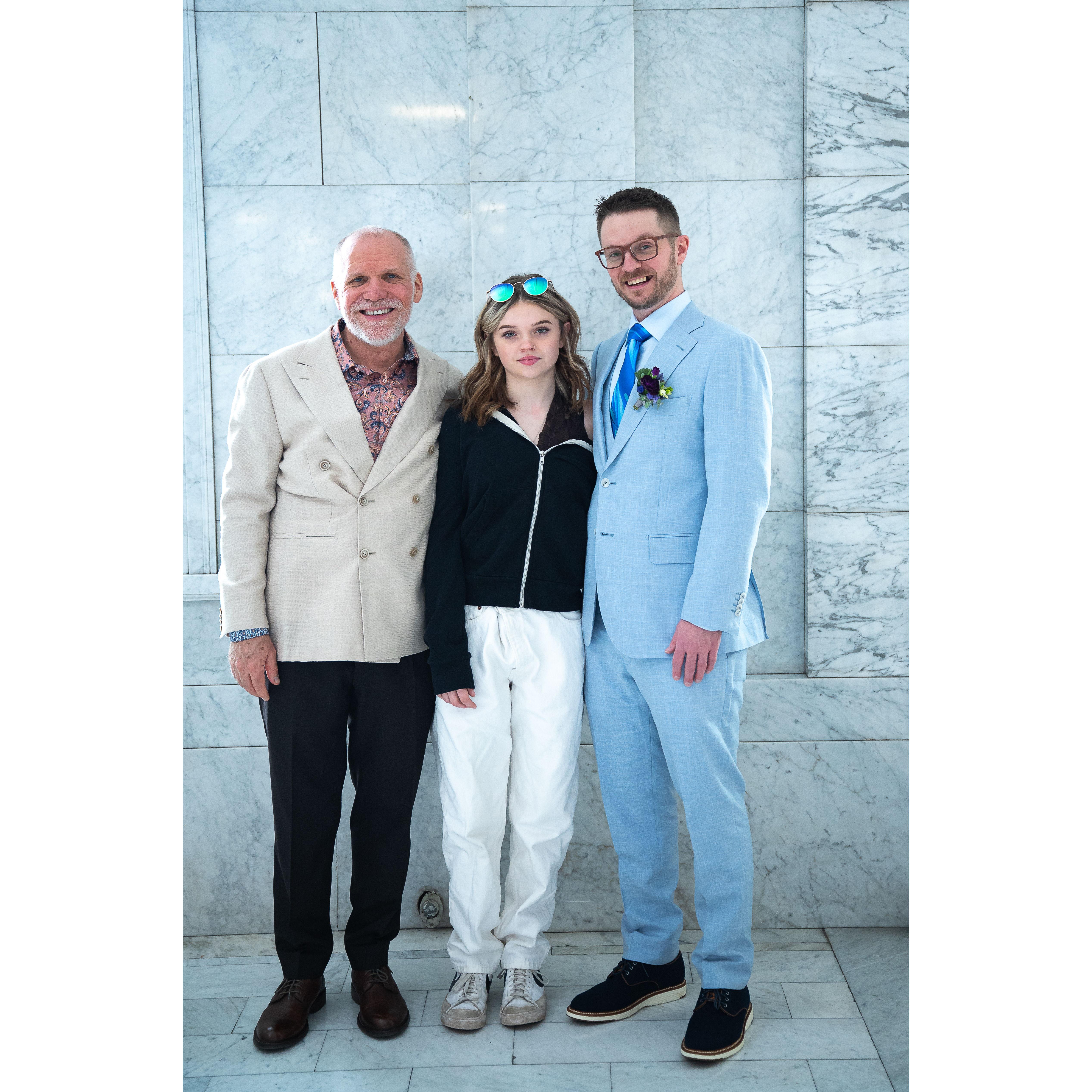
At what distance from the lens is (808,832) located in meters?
2.82

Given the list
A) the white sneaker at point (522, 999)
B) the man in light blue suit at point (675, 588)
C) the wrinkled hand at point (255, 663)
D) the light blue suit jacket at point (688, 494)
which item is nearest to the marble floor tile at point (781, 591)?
the man in light blue suit at point (675, 588)

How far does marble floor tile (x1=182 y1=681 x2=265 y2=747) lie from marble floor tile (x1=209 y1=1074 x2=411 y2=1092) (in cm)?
99

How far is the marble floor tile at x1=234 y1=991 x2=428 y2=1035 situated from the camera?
2.32 m

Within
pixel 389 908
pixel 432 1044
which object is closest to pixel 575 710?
pixel 389 908

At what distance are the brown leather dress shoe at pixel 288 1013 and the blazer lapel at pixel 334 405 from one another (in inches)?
53.7

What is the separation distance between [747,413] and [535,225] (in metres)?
1.09

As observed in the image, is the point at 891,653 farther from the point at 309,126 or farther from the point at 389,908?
the point at 309,126

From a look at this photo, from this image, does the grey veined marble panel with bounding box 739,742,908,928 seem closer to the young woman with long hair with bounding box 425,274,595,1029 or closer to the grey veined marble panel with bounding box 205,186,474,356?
the young woman with long hair with bounding box 425,274,595,1029

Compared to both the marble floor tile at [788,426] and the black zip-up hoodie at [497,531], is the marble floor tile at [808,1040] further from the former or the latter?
the marble floor tile at [788,426]

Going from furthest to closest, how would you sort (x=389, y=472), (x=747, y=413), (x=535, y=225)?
(x=535, y=225)
(x=389, y=472)
(x=747, y=413)

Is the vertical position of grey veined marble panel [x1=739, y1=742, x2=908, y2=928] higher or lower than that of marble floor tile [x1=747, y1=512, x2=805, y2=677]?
lower

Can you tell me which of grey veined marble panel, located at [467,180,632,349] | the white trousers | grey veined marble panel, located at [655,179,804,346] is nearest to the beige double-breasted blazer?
the white trousers

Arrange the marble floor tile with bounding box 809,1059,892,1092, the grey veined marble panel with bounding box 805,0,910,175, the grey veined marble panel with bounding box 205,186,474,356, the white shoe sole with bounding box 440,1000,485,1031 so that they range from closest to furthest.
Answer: the marble floor tile with bounding box 809,1059,892,1092, the white shoe sole with bounding box 440,1000,485,1031, the grey veined marble panel with bounding box 805,0,910,175, the grey veined marble panel with bounding box 205,186,474,356

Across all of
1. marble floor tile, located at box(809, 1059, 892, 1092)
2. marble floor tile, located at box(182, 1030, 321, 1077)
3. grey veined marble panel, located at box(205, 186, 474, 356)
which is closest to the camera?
marble floor tile, located at box(809, 1059, 892, 1092)
